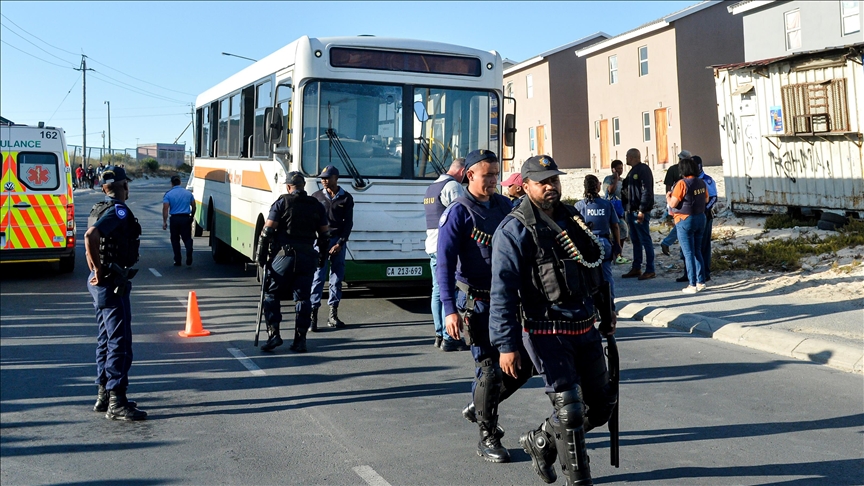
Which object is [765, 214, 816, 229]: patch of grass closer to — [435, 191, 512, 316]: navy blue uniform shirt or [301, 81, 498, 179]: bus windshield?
[301, 81, 498, 179]: bus windshield

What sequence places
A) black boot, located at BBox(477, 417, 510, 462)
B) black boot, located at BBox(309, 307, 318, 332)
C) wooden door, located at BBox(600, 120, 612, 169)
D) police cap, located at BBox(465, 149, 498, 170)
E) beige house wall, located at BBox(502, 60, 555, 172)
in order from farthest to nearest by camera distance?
beige house wall, located at BBox(502, 60, 555, 172) → wooden door, located at BBox(600, 120, 612, 169) → black boot, located at BBox(309, 307, 318, 332) → police cap, located at BBox(465, 149, 498, 170) → black boot, located at BBox(477, 417, 510, 462)

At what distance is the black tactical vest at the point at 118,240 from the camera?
20.8 ft

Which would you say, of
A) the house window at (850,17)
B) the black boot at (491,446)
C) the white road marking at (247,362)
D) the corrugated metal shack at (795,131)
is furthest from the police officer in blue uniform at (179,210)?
the house window at (850,17)

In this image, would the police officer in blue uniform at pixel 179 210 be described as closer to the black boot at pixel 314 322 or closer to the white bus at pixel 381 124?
the white bus at pixel 381 124

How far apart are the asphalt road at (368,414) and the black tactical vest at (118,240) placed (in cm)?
120

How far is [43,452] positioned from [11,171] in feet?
34.5

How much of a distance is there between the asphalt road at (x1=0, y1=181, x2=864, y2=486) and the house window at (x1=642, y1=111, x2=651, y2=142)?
25922 mm

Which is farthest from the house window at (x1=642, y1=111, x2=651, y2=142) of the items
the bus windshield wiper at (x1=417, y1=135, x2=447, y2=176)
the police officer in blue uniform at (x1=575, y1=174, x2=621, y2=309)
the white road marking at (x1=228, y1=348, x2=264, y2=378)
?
the white road marking at (x1=228, y1=348, x2=264, y2=378)

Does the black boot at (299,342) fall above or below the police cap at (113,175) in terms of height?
below

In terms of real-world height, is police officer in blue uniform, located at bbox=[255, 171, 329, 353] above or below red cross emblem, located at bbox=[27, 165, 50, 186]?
below

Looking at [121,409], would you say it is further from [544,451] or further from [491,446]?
[544,451]

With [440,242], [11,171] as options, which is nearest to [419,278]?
[440,242]

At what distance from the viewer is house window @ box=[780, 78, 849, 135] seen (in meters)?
16.7

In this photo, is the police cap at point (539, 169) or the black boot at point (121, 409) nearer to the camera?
the police cap at point (539, 169)
